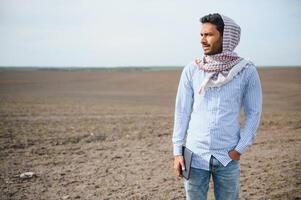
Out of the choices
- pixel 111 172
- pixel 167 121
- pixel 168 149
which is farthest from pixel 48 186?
pixel 167 121

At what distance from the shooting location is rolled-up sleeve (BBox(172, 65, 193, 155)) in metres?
2.58

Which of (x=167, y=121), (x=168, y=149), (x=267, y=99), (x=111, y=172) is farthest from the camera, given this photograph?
(x=267, y=99)

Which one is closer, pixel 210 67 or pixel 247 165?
pixel 210 67

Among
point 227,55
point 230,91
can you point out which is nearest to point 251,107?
point 230,91

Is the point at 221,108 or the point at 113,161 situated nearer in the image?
the point at 221,108

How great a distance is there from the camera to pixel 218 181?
250cm

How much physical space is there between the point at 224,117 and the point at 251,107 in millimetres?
219

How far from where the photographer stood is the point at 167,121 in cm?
1121

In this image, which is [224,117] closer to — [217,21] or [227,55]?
[227,55]

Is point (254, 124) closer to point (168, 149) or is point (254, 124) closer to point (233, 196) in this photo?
point (233, 196)

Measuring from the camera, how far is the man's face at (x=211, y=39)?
246 centimetres

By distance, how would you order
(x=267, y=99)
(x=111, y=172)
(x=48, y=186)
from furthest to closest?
(x=267, y=99) < (x=111, y=172) < (x=48, y=186)

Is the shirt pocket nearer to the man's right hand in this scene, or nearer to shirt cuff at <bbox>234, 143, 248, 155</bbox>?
shirt cuff at <bbox>234, 143, 248, 155</bbox>

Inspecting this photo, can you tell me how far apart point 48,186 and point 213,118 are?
11.6ft
